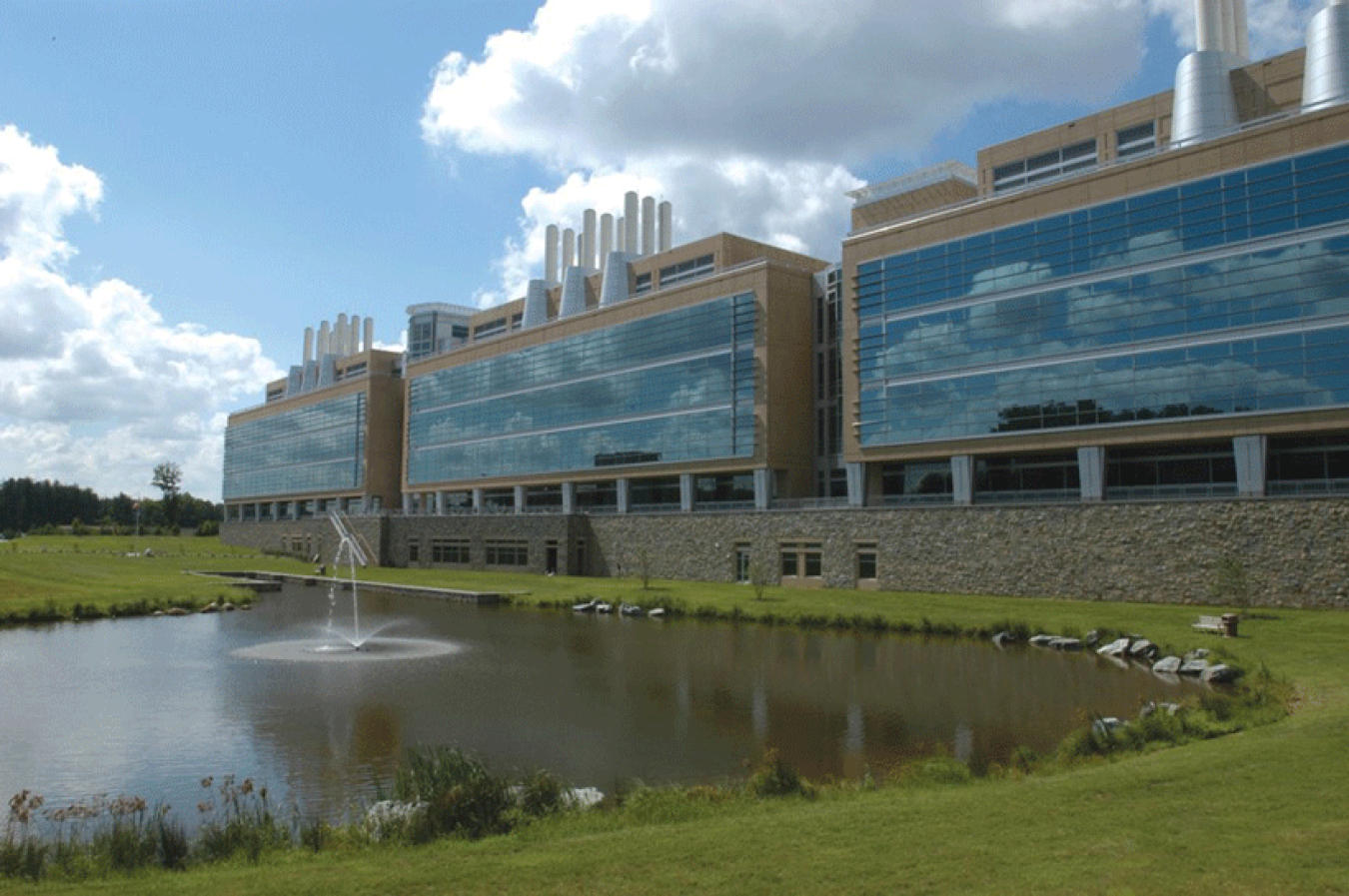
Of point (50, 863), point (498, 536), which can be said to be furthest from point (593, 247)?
point (50, 863)

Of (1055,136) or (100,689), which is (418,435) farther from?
(100,689)

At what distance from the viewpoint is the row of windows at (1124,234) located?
138ft

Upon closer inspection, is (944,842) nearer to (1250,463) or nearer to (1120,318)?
(1250,463)

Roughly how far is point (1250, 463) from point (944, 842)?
131 ft

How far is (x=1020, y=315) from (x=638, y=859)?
152 ft

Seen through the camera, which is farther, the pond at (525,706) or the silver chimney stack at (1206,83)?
the silver chimney stack at (1206,83)

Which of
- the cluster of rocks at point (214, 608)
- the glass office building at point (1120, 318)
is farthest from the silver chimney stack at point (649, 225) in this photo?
the cluster of rocks at point (214, 608)

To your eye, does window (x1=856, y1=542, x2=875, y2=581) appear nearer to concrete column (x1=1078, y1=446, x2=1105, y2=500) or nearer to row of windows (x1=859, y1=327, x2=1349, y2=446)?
row of windows (x1=859, y1=327, x2=1349, y2=446)

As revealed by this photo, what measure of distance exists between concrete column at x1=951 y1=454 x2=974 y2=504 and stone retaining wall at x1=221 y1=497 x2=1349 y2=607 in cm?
114

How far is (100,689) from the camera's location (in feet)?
83.2

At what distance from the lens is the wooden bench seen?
32.8 meters

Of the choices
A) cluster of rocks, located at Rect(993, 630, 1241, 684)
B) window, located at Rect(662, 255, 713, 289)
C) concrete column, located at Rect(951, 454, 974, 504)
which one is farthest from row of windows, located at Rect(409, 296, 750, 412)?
cluster of rocks, located at Rect(993, 630, 1241, 684)

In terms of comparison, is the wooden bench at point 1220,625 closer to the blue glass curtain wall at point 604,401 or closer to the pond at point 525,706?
the pond at point 525,706

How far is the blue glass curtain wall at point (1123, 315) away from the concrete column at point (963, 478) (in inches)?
55.3
